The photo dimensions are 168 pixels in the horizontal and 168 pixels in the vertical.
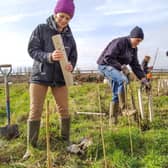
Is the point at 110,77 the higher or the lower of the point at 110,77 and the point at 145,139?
the higher

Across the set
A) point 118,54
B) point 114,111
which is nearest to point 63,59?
point 118,54

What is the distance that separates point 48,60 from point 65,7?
0.56m

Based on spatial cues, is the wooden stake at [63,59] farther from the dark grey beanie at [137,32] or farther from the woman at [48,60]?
the dark grey beanie at [137,32]

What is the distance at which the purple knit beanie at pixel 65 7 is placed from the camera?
430cm

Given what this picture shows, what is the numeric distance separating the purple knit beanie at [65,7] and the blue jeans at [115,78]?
149 cm

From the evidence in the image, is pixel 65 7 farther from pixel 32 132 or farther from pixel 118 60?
pixel 118 60

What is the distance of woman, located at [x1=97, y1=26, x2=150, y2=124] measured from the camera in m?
5.73

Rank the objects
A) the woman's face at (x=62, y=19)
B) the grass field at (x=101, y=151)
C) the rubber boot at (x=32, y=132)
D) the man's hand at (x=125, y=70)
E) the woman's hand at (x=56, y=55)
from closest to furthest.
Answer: the grass field at (x=101, y=151), the woman's hand at (x=56, y=55), the woman's face at (x=62, y=19), the rubber boot at (x=32, y=132), the man's hand at (x=125, y=70)

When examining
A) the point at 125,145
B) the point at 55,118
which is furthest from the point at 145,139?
the point at 55,118

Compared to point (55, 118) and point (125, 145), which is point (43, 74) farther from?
point (55, 118)

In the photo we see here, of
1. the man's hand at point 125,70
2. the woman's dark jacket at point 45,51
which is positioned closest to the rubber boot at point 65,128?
the woman's dark jacket at point 45,51

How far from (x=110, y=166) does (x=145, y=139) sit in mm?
1010

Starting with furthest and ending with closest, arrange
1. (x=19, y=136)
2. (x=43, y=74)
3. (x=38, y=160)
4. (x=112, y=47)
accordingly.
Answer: (x=112, y=47) → (x=19, y=136) → (x=43, y=74) → (x=38, y=160)

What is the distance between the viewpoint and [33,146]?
455 cm
